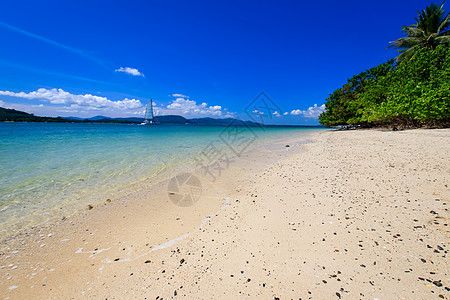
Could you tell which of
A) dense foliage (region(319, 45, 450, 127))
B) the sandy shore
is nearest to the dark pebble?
the sandy shore

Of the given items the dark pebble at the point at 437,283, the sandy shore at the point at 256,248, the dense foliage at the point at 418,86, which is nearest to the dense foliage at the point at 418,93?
the dense foliage at the point at 418,86

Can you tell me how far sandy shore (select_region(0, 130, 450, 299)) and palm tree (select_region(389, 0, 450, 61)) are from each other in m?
32.4

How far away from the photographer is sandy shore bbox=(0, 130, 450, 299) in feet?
7.04

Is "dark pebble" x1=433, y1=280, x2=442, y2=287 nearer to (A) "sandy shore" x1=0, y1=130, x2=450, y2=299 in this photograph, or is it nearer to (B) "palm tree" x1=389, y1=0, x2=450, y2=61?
(A) "sandy shore" x1=0, y1=130, x2=450, y2=299

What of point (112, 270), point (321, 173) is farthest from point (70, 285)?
point (321, 173)

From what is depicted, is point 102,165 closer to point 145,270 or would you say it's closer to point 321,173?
point 145,270

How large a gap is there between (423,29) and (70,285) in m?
42.9

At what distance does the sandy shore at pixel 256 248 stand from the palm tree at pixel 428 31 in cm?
3243

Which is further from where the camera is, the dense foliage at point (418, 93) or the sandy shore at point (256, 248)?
the dense foliage at point (418, 93)

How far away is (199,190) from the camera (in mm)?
5938

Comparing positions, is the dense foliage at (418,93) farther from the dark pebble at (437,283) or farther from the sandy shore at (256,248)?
the dark pebble at (437,283)

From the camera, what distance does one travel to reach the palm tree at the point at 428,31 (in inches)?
917

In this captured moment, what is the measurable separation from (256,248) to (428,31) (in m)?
40.1

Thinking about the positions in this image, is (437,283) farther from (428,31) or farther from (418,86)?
(428,31)
